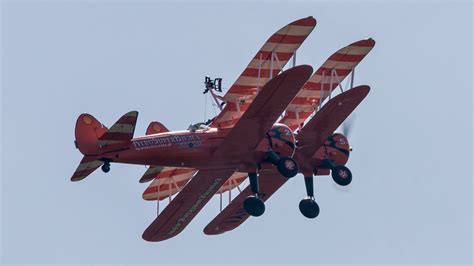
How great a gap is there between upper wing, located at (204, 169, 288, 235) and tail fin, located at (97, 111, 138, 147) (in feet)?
21.6

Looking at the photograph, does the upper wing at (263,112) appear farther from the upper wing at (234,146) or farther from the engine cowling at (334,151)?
the engine cowling at (334,151)

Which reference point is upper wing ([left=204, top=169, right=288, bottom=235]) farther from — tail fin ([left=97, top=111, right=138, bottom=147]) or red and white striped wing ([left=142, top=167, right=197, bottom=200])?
tail fin ([left=97, top=111, right=138, bottom=147])

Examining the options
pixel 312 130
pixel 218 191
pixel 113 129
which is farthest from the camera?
pixel 218 191

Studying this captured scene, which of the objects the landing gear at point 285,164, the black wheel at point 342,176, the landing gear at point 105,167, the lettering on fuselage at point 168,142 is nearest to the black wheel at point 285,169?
the landing gear at point 285,164

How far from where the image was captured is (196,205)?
55.8 meters

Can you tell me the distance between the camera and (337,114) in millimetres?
53500

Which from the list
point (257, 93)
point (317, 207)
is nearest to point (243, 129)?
point (257, 93)

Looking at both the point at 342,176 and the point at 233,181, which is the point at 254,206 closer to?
the point at 342,176

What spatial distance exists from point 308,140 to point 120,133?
6.70 metres

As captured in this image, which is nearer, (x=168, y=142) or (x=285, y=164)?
(x=168, y=142)

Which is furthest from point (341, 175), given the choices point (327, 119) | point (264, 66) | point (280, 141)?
point (264, 66)

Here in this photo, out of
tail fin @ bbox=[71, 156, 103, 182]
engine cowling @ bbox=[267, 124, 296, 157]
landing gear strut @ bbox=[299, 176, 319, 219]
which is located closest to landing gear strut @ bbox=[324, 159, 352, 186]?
landing gear strut @ bbox=[299, 176, 319, 219]

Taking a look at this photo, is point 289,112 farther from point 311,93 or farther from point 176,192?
point 176,192

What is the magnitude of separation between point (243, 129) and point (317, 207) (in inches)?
185
